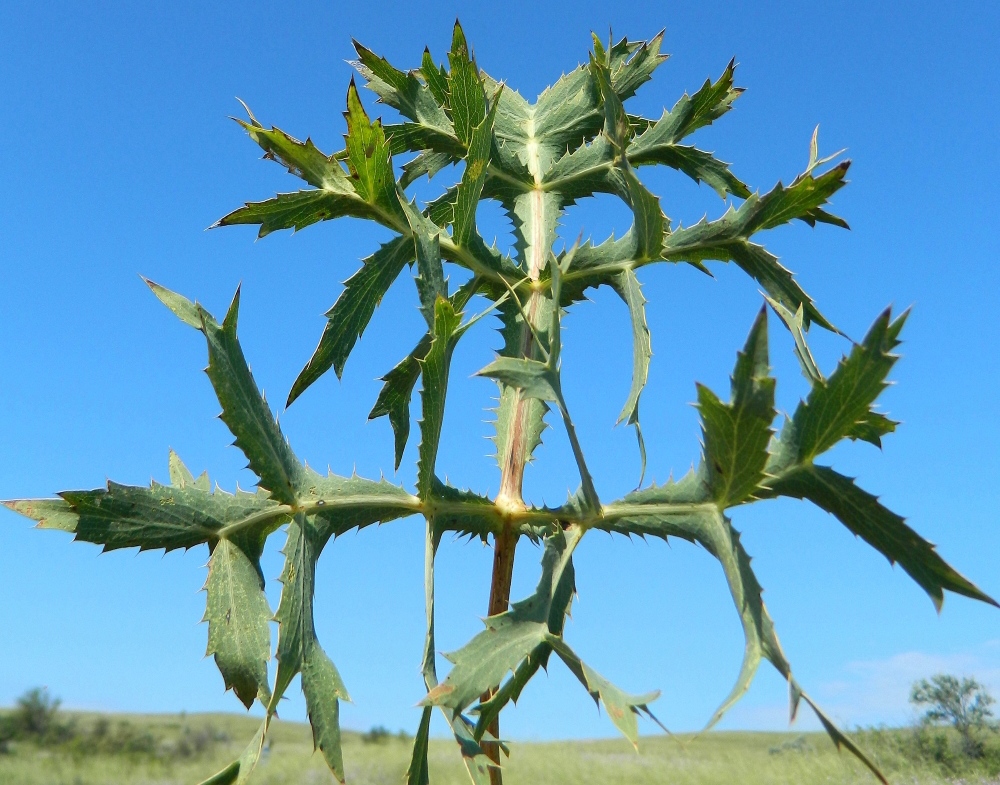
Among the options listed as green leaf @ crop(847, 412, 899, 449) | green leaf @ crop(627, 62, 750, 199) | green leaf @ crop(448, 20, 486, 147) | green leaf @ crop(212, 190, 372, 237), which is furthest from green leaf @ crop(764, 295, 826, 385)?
green leaf @ crop(212, 190, 372, 237)

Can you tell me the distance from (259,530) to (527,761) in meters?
15.5

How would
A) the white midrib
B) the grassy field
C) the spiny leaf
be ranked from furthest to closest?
the grassy field
the spiny leaf
the white midrib

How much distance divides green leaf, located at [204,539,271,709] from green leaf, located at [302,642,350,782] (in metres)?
0.08

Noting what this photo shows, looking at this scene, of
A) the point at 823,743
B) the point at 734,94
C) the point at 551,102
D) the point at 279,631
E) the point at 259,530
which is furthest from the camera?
the point at 823,743

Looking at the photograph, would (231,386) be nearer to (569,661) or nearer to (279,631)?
(279,631)

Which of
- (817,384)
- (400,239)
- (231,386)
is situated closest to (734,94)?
(400,239)

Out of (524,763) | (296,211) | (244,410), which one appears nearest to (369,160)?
(296,211)

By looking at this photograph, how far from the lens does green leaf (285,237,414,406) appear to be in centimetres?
165

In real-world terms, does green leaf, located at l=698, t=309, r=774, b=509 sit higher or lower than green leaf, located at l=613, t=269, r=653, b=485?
lower

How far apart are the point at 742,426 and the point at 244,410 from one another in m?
0.85

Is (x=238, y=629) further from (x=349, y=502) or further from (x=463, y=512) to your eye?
(x=463, y=512)

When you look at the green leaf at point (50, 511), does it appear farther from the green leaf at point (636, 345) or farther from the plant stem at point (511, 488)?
the green leaf at point (636, 345)

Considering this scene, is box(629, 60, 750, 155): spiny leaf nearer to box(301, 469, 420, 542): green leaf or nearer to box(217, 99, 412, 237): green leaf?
Result: box(217, 99, 412, 237): green leaf

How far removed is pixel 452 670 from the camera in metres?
1.18
